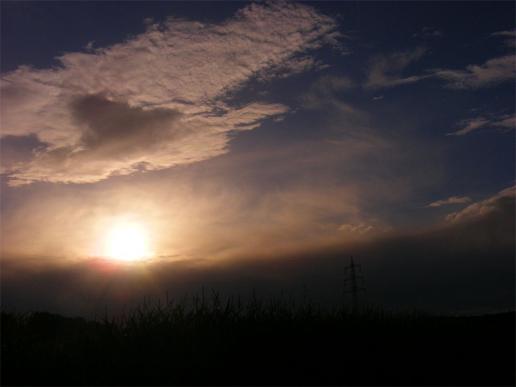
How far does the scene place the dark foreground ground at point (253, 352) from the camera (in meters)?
9.36

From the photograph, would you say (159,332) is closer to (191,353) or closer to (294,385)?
(191,353)

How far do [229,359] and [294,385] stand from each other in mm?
1362

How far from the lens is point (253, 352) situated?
401 inches

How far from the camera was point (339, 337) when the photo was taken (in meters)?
11.4

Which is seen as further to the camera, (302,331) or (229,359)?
(302,331)

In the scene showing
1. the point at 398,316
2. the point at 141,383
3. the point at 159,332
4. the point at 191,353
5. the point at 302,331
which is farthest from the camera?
the point at 398,316

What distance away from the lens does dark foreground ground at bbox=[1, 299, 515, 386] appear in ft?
30.7

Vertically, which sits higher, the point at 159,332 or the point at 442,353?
the point at 159,332

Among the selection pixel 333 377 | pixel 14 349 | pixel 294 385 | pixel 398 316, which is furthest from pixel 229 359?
pixel 398 316

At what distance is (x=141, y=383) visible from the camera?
29.7 ft

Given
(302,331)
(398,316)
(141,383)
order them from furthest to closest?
(398,316), (302,331), (141,383)

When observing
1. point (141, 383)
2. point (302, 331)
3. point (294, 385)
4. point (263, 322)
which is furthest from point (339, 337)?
point (141, 383)

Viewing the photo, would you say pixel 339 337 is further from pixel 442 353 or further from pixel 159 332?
pixel 159 332

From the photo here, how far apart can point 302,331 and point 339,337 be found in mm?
822
